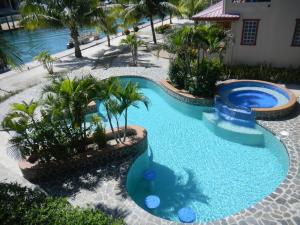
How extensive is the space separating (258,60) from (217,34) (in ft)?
18.0

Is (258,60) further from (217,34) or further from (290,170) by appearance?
(290,170)

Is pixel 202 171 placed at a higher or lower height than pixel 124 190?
lower

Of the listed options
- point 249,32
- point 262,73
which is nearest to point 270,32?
point 249,32

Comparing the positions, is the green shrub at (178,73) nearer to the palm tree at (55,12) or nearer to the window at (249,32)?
the window at (249,32)

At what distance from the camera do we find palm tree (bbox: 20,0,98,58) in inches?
806

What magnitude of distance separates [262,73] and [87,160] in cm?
1258

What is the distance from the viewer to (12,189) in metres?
7.14

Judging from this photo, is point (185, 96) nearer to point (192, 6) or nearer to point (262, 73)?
point (262, 73)

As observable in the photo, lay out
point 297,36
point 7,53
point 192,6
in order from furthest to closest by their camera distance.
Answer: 1. point 192,6
2. point 297,36
3. point 7,53

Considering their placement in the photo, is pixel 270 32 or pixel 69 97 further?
pixel 270 32

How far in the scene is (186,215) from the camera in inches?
320

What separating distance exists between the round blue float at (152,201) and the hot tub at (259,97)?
676 centimetres

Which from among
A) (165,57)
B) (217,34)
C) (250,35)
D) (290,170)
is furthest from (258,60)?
(290,170)

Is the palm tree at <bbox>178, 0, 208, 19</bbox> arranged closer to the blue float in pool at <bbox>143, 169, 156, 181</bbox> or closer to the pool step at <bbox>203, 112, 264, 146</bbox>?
the pool step at <bbox>203, 112, 264, 146</bbox>
